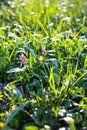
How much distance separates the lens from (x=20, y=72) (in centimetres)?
260

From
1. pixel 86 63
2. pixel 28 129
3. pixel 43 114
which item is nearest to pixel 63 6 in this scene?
pixel 86 63

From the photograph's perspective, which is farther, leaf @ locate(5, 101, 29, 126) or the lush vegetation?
the lush vegetation

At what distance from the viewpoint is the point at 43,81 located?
2.54 meters

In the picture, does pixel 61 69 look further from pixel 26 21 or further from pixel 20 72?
pixel 26 21

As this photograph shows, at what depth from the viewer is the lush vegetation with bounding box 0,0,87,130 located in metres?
2.14

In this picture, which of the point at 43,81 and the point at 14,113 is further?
the point at 43,81

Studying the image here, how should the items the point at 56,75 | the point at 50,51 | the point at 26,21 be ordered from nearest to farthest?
the point at 56,75 < the point at 50,51 < the point at 26,21

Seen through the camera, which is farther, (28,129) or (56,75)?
(56,75)

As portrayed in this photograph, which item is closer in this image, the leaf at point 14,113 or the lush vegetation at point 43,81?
the leaf at point 14,113

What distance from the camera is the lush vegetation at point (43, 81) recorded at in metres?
2.14

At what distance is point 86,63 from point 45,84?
0.39 meters

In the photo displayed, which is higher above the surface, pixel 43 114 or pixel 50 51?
pixel 50 51

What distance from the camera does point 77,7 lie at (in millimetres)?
4531

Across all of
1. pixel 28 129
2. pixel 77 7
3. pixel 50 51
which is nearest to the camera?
pixel 28 129
